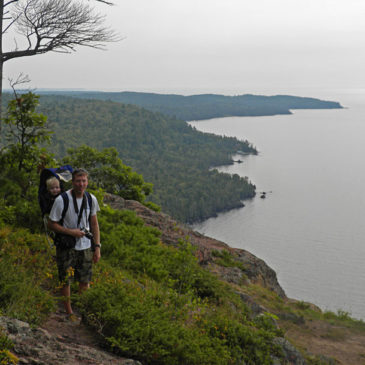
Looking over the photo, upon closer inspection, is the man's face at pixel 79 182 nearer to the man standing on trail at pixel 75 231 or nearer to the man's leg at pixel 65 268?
the man standing on trail at pixel 75 231

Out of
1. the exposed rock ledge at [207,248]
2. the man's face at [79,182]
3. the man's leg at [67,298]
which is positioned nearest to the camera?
the man's face at [79,182]

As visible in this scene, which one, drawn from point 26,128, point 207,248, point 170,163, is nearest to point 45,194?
point 26,128

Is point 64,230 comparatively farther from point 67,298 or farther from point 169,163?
point 169,163

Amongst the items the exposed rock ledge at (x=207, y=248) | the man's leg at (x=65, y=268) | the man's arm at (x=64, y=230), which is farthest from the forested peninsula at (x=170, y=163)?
the man's arm at (x=64, y=230)

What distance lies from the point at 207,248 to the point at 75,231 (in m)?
8.24

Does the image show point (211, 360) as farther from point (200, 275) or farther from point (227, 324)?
point (200, 275)

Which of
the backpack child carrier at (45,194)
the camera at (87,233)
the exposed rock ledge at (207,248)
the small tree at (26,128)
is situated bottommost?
the exposed rock ledge at (207,248)

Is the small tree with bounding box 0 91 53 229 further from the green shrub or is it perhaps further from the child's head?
the child's head

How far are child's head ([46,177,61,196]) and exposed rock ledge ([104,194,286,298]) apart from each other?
19.9 feet

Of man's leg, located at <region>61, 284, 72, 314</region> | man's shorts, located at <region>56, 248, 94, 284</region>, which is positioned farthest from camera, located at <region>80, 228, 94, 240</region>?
man's leg, located at <region>61, 284, 72, 314</region>

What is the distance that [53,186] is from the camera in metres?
5.60

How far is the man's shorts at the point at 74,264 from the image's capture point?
514cm

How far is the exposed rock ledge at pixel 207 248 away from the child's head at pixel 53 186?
606cm

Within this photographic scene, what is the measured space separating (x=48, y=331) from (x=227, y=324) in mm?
3089
